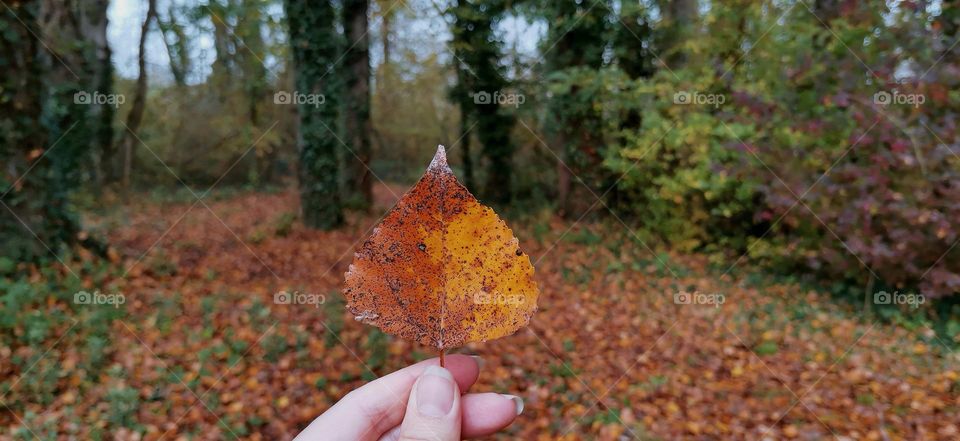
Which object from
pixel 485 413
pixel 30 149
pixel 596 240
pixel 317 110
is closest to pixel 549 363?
pixel 485 413

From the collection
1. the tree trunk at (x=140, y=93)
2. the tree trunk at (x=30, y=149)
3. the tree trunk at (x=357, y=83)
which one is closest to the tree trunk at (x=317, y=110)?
the tree trunk at (x=357, y=83)

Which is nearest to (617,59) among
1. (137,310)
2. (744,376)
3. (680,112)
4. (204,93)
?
(680,112)

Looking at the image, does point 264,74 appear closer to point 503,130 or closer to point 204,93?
point 204,93

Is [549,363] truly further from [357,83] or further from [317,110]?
[357,83]

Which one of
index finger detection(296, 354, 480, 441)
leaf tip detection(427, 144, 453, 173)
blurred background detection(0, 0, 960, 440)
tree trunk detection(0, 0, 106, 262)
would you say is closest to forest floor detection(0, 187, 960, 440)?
blurred background detection(0, 0, 960, 440)

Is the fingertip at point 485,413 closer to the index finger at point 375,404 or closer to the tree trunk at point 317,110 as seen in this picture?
the index finger at point 375,404

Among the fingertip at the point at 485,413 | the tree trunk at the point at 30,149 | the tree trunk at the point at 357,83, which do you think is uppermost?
the tree trunk at the point at 357,83

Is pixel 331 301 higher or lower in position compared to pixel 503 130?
lower

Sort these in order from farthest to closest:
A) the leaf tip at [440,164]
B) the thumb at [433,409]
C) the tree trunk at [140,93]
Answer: the tree trunk at [140,93] → the thumb at [433,409] → the leaf tip at [440,164]
